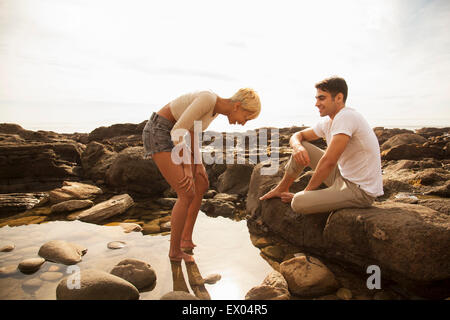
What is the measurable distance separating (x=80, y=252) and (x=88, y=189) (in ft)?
11.6

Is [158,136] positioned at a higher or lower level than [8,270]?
higher

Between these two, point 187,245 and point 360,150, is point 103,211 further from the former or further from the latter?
point 360,150

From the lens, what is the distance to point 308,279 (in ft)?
8.50

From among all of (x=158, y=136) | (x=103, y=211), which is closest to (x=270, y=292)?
(x=158, y=136)

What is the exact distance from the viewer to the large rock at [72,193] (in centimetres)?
573

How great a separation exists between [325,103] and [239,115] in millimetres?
1025

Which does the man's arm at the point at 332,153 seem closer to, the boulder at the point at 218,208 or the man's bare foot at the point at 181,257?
the man's bare foot at the point at 181,257

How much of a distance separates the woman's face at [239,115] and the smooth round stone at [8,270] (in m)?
2.91

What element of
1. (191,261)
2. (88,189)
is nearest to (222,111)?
(191,261)

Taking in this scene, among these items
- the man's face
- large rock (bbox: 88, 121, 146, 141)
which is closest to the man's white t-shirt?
the man's face

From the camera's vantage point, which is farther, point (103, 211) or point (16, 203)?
point (16, 203)

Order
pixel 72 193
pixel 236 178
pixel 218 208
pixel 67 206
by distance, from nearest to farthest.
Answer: pixel 67 206
pixel 218 208
pixel 72 193
pixel 236 178

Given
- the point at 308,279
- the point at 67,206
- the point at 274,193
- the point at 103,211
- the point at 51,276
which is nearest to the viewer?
the point at 308,279
